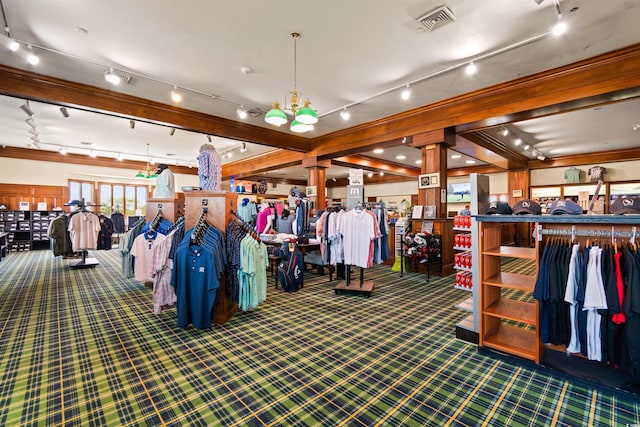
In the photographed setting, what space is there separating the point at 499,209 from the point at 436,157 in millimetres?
3552

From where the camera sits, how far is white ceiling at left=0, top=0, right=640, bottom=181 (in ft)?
10.9

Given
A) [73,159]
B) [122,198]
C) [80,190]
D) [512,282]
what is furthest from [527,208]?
[122,198]

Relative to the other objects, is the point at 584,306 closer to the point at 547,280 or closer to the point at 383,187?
the point at 547,280

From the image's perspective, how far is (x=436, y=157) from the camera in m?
6.36

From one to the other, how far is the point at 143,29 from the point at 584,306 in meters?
5.54

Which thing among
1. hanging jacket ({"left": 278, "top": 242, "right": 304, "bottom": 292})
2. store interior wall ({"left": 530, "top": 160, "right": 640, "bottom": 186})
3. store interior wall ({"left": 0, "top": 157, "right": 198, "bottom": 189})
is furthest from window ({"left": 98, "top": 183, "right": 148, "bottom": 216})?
store interior wall ({"left": 530, "top": 160, "right": 640, "bottom": 186})

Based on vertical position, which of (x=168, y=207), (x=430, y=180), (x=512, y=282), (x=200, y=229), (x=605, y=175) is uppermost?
(x=605, y=175)

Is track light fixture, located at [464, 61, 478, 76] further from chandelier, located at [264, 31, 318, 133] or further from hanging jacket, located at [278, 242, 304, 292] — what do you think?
hanging jacket, located at [278, 242, 304, 292]

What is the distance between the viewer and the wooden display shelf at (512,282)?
108 inches

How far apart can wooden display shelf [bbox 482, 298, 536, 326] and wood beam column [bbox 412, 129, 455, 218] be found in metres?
3.45

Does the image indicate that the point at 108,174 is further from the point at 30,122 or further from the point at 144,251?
the point at 144,251

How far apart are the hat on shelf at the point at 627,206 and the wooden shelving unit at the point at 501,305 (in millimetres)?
801

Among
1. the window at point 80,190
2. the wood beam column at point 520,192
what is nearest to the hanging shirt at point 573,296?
the wood beam column at point 520,192

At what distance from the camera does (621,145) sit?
9469mm
